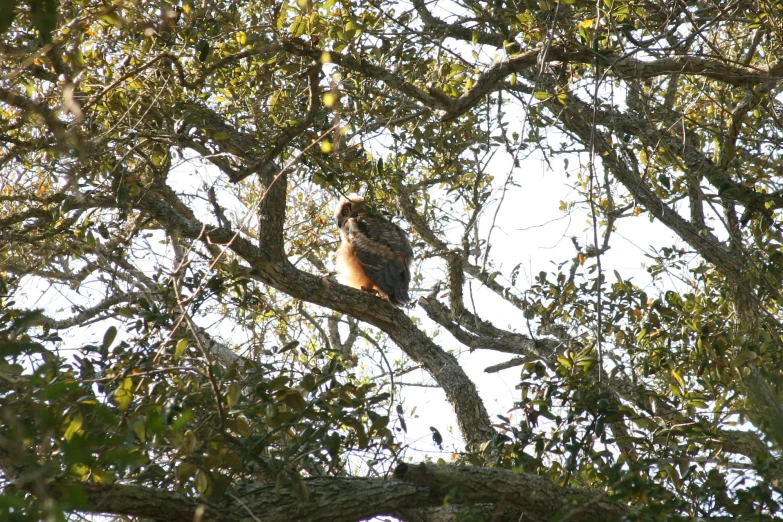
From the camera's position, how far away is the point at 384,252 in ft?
19.5

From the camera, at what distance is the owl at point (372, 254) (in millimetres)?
5660

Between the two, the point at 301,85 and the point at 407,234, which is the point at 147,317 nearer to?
the point at 301,85

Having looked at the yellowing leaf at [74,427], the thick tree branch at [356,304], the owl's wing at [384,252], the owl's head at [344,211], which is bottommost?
the yellowing leaf at [74,427]

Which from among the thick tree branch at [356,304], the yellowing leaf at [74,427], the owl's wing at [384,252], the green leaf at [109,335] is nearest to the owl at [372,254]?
the owl's wing at [384,252]

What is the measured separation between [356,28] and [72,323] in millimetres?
3322

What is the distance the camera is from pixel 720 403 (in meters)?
3.10

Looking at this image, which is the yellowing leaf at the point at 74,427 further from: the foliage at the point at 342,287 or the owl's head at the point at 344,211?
the owl's head at the point at 344,211

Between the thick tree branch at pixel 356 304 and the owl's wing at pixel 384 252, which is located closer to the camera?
the thick tree branch at pixel 356 304

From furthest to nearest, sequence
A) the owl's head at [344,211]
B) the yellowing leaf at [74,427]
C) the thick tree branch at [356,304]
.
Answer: the owl's head at [344,211] → the thick tree branch at [356,304] → the yellowing leaf at [74,427]

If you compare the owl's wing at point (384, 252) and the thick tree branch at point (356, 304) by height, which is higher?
the owl's wing at point (384, 252)

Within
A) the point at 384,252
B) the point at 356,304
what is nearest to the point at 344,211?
the point at 384,252

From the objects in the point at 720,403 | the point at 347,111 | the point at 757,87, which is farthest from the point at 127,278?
the point at 757,87

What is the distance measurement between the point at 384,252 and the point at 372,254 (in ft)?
0.44

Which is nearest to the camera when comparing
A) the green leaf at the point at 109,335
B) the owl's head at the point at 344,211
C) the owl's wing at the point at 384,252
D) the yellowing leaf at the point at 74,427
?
the yellowing leaf at the point at 74,427
